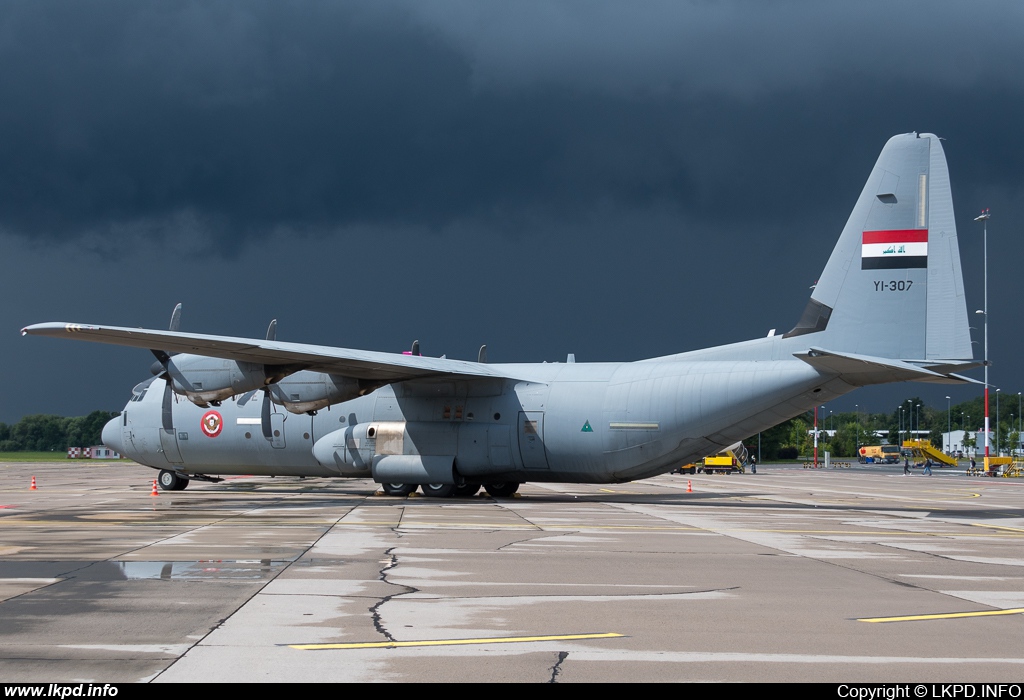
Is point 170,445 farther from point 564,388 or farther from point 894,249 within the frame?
point 894,249

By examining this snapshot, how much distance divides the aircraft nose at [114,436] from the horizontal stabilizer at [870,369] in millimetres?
20008

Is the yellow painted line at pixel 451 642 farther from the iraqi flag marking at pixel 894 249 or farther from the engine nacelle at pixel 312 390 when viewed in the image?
the engine nacelle at pixel 312 390

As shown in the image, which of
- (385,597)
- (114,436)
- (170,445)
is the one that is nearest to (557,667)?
(385,597)

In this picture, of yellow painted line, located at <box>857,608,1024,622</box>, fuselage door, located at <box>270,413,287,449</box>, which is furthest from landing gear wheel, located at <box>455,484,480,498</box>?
yellow painted line, located at <box>857,608,1024,622</box>

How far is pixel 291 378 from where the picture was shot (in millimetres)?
23703

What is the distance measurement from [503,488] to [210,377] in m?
8.53

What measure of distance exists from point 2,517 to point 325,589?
449 inches

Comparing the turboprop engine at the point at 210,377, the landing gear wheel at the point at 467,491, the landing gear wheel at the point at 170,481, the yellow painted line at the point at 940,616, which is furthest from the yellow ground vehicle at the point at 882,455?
the yellow painted line at the point at 940,616

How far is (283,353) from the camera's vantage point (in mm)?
20422

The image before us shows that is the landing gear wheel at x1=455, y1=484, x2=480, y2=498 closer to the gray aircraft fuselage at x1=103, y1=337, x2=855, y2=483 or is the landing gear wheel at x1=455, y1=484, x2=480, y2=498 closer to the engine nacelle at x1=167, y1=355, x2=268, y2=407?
the gray aircraft fuselage at x1=103, y1=337, x2=855, y2=483

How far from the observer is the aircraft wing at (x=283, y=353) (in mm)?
19391

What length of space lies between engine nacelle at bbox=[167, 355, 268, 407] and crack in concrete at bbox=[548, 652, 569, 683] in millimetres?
17275

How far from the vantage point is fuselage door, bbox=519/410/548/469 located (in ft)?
75.2
